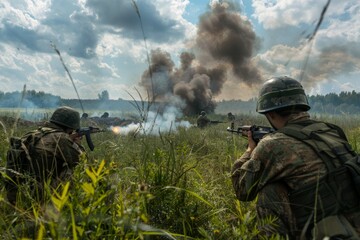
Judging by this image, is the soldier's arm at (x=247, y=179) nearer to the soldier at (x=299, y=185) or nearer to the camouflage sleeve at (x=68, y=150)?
the soldier at (x=299, y=185)

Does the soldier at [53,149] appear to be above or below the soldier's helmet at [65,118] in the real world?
below

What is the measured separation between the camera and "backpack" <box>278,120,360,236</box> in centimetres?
238

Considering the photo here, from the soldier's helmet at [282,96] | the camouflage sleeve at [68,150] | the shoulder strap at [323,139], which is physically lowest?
the camouflage sleeve at [68,150]

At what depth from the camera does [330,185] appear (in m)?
2.41

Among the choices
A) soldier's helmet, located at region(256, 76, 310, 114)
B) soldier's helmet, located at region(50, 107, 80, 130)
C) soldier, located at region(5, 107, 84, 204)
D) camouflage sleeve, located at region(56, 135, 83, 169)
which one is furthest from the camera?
soldier's helmet, located at region(50, 107, 80, 130)

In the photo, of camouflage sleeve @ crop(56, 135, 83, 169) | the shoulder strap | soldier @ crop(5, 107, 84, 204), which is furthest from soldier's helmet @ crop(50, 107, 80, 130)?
the shoulder strap

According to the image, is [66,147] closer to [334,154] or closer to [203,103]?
[334,154]

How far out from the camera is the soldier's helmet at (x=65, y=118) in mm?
5172

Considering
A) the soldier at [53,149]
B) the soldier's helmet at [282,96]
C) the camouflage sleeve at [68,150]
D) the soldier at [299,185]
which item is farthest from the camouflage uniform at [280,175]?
the camouflage sleeve at [68,150]

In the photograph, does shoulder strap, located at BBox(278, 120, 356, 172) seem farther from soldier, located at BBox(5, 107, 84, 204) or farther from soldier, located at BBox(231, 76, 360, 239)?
soldier, located at BBox(5, 107, 84, 204)

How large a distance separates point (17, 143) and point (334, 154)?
9.81 ft

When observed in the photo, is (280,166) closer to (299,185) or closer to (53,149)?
(299,185)

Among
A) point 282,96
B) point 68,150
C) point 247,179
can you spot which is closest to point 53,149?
point 68,150

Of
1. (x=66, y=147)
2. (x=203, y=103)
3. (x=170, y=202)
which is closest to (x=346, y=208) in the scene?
(x=170, y=202)
